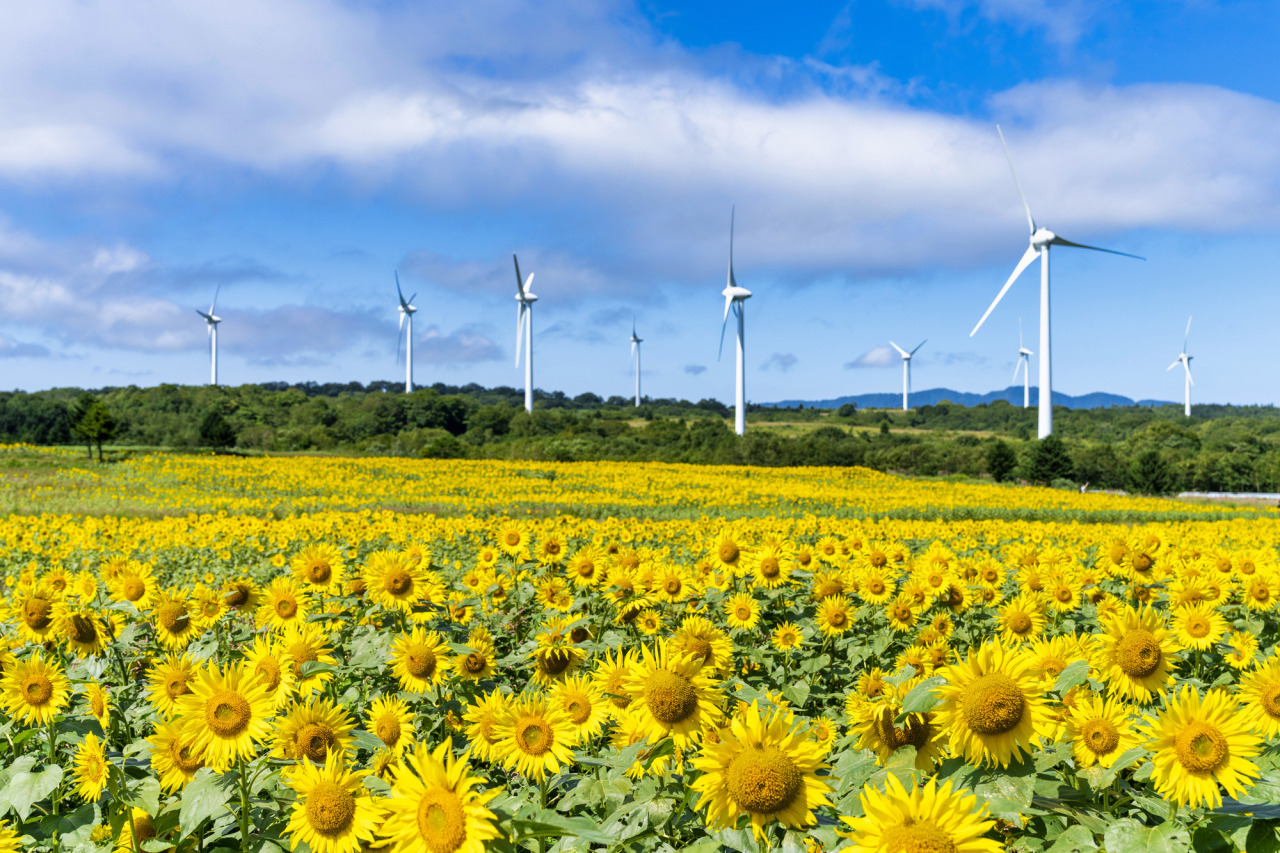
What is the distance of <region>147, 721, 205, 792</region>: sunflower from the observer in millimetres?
2559

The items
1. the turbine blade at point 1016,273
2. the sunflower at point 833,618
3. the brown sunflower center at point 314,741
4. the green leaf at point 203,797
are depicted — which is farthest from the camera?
the turbine blade at point 1016,273

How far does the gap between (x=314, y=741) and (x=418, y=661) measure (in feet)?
3.74

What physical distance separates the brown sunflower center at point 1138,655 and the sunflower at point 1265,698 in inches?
11.1

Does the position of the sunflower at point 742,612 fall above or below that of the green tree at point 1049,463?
above

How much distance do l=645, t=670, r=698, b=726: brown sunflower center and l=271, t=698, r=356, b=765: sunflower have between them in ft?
3.12

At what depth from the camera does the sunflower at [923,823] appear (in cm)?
153

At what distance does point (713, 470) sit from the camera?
51.9 m

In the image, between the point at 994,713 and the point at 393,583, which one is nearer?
the point at 994,713

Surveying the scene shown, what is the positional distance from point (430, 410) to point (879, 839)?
9019 centimetres

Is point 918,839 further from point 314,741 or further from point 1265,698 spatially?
point 1265,698

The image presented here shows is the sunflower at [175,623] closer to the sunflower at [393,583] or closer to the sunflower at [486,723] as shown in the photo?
the sunflower at [393,583]

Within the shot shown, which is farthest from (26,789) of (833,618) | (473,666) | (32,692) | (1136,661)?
(833,618)

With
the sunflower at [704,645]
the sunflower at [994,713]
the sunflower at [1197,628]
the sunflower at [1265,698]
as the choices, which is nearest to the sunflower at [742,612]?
the sunflower at [704,645]

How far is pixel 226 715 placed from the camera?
8.07 feet
